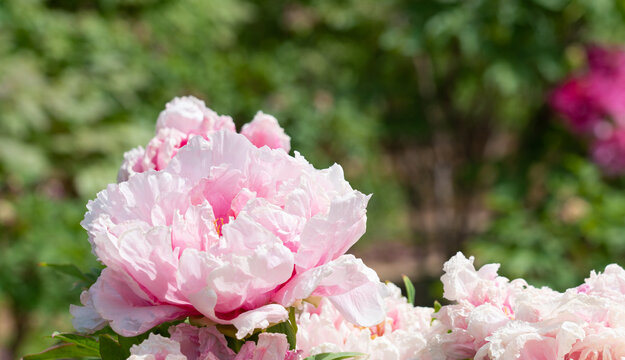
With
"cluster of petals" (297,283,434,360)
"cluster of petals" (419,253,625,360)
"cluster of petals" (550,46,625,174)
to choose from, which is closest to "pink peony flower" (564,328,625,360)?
"cluster of petals" (419,253,625,360)

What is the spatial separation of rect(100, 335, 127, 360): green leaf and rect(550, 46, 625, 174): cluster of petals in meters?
3.18

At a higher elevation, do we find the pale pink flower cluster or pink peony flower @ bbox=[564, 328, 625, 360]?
the pale pink flower cluster

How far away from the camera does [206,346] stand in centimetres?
52

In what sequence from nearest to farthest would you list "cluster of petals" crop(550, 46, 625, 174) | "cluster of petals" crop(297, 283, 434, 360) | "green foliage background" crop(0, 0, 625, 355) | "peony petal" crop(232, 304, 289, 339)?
"peony petal" crop(232, 304, 289, 339)
"cluster of petals" crop(297, 283, 434, 360)
"green foliage background" crop(0, 0, 625, 355)
"cluster of petals" crop(550, 46, 625, 174)

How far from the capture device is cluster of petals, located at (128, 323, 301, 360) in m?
0.50

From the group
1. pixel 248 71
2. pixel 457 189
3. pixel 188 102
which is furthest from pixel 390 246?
pixel 188 102

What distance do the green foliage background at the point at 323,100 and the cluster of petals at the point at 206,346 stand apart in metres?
2.21

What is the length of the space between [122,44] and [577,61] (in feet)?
7.83

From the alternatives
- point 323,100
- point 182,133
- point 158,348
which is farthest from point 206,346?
point 323,100

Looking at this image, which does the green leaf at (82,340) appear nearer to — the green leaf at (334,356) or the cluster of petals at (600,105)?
the green leaf at (334,356)

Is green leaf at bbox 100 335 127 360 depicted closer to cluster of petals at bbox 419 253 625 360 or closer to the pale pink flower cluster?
the pale pink flower cluster

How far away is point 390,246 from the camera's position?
10711 mm

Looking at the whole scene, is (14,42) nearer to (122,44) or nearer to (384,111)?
(122,44)

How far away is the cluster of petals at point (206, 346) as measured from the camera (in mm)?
500
